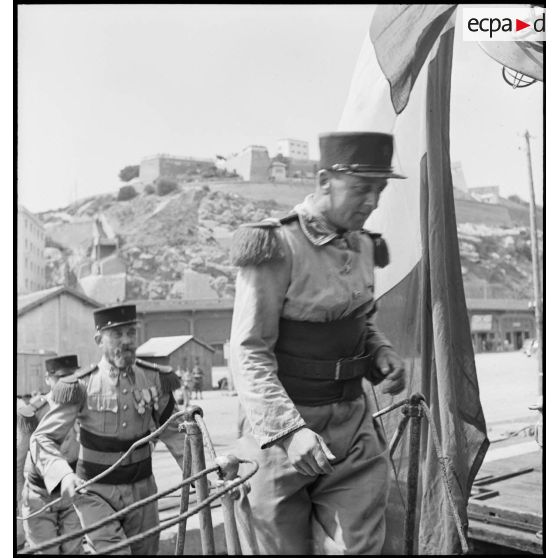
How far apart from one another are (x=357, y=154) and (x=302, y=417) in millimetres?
843

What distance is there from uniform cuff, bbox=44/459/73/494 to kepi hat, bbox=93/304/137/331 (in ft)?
1.95

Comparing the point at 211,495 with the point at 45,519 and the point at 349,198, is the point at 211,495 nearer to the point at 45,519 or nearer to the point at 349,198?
the point at 349,198

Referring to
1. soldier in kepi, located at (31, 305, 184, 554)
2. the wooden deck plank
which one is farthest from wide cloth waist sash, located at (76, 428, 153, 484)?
the wooden deck plank

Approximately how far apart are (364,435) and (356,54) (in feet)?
5.26

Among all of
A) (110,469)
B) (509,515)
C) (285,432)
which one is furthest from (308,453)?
(509,515)

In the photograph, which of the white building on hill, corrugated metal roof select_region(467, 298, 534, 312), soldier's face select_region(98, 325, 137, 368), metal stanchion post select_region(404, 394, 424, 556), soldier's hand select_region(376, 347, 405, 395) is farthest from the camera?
corrugated metal roof select_region(467, 298, 534, 312)

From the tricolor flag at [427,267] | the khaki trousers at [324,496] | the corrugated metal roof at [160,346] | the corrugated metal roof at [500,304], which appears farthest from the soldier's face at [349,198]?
the corrugated metal roof at [500,304]

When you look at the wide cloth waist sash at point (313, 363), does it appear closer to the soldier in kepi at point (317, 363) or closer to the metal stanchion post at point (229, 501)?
the soldier in kepi at point (317, 363)

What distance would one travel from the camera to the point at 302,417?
2.38m

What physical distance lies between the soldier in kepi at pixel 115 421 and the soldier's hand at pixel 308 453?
1114 millimetres

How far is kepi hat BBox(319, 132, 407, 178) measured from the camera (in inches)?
96.4

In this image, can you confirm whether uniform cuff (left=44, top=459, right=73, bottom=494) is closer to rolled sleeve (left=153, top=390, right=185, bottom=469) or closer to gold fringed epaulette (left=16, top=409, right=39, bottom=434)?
gold fringed epaulette (left=16, top=409, right=39, bottom=434)

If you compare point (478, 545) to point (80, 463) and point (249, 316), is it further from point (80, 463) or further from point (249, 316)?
point (249, 316)

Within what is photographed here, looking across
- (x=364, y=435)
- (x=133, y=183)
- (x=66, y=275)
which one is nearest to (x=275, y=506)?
→ (x=364, y=435)
